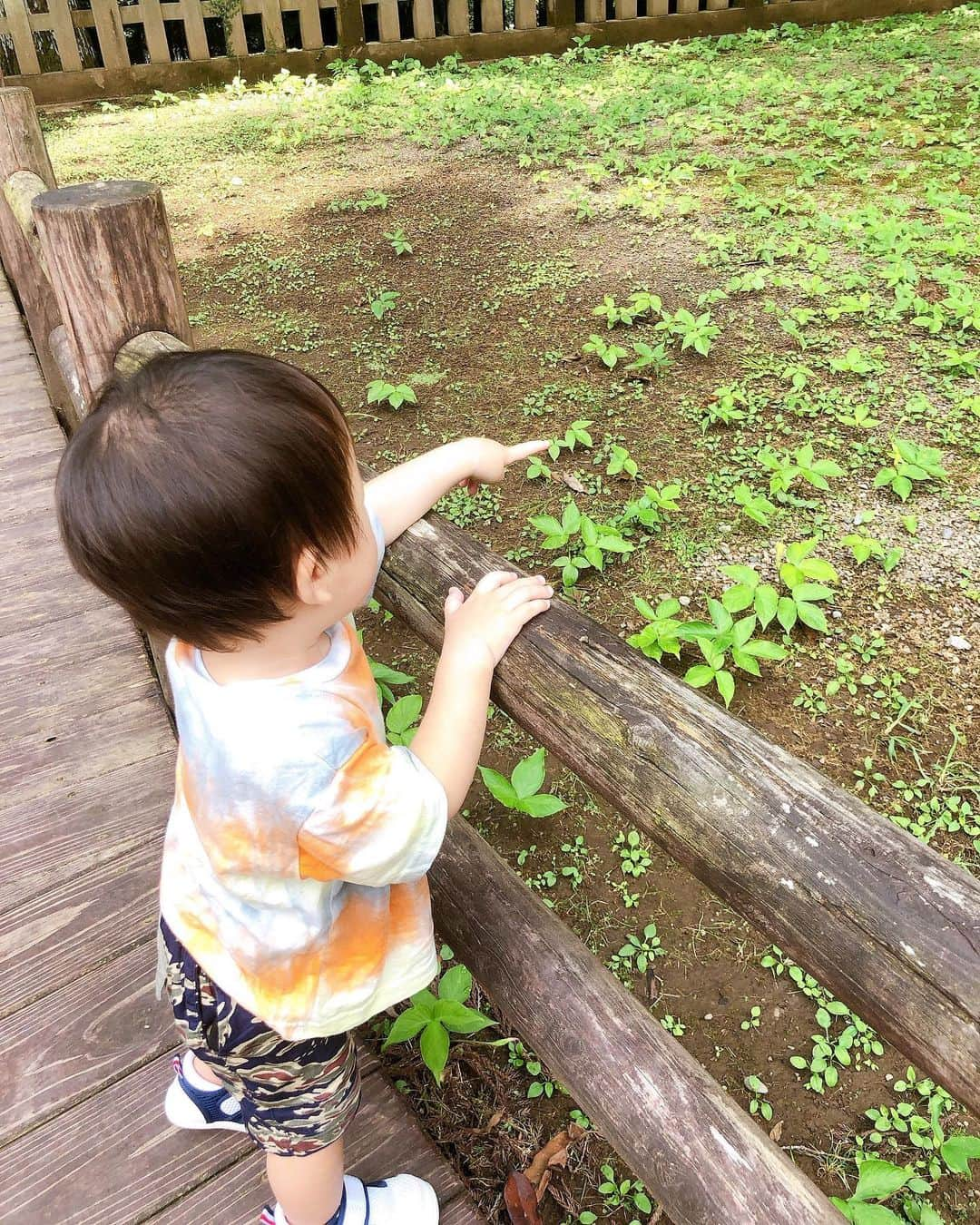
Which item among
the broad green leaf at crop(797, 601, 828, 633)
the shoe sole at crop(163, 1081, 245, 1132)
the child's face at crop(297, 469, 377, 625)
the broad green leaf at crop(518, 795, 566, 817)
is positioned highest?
the child's face at crop(297, 469, 377, 625)

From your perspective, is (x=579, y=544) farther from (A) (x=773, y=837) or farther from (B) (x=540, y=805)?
(A) (x=773, y=837)

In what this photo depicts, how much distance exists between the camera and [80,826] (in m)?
2.01

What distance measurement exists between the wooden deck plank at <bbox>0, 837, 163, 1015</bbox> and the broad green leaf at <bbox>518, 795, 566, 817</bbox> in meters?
0.86

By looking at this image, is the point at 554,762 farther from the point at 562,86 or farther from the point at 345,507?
the point at 562,86

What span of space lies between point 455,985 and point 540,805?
535 mm

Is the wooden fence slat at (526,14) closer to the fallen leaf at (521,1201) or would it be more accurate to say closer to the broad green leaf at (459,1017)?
the broad green leaf at (459,1017)

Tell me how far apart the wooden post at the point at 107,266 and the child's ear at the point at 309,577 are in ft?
3.32

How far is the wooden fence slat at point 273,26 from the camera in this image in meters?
A: 8.57

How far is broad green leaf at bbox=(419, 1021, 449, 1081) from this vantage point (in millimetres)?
1659

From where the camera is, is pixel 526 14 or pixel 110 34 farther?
pixel 526 14

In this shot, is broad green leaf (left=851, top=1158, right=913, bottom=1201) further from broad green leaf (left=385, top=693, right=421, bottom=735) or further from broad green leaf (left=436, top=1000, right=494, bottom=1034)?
broad green leaf (left=385, top=693, right=421, bottom=735)

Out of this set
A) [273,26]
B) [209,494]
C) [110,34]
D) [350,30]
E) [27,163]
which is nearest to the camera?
[209,494]

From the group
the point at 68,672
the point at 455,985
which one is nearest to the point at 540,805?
the point at 455,985

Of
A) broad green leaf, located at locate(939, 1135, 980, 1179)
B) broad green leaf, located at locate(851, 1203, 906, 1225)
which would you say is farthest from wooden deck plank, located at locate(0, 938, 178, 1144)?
broad green leaf, located at locate(939, 1135, 980, 1179)
